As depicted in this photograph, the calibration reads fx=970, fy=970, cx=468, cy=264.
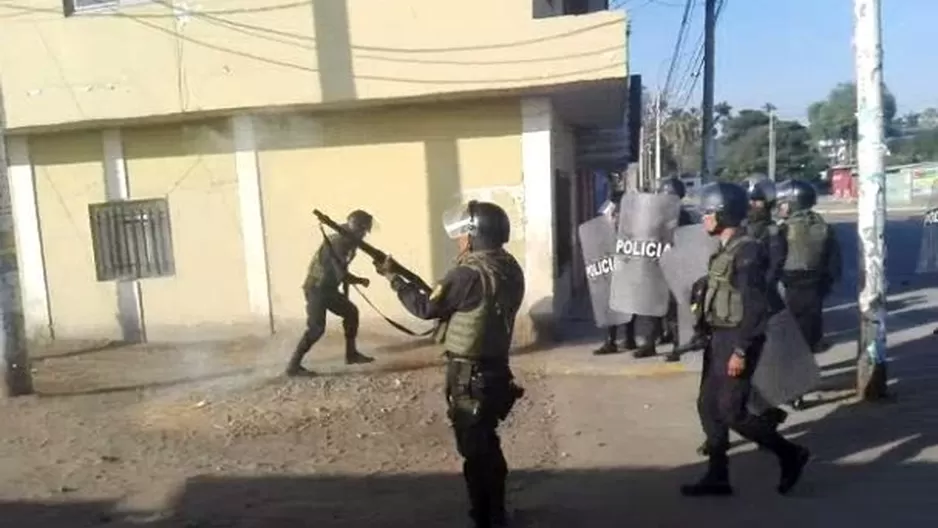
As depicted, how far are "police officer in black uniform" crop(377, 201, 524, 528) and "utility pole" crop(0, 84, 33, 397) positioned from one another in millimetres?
4772

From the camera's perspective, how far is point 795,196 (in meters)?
8.55

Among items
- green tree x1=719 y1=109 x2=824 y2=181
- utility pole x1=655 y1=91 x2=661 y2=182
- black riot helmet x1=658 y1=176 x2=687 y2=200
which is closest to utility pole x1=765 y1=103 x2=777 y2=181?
green tree x1=719 y1=109 x2=824 y2=181

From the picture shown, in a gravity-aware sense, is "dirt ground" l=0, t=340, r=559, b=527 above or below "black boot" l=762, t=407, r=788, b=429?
below

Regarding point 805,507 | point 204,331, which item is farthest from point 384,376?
point 805,507

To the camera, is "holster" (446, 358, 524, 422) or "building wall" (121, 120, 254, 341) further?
"building wall" (121, 120, 254, 341)

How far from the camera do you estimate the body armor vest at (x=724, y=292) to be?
202 inches

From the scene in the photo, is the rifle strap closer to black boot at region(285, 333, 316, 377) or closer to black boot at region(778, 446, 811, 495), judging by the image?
black boot at region(285, 333, 316, 377)

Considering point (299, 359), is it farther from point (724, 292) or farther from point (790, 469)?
point (790, 469)

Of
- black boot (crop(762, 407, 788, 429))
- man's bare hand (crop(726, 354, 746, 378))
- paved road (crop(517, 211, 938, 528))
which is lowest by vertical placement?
paved road (crop(517, 211, 938, 528))

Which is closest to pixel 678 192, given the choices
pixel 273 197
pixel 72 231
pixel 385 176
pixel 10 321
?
pixel 385 176

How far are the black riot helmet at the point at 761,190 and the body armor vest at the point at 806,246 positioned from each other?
0.32 metres

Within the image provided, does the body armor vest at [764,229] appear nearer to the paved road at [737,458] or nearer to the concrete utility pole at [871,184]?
the concrete utility pole at [871,184]

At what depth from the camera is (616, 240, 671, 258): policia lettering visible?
8.98 metres

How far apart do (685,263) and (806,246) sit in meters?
1.03
